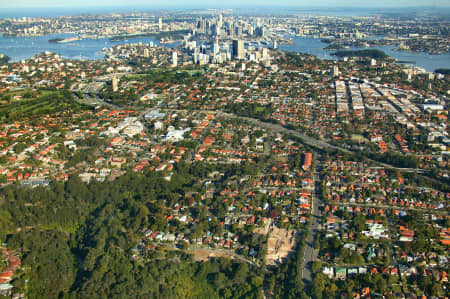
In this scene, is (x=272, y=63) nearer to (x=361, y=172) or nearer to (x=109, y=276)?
(x=361, y=172)

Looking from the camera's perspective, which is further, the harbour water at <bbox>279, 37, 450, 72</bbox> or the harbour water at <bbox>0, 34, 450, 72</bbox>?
the harbour water at <bbox>0, 34, 450, 72</bbox>

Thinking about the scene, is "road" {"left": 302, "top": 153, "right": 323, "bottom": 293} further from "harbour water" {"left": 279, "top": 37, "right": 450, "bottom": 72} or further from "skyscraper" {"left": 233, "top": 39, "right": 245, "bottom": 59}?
"skyscraper" {"left": 233, "top": 39, "right": 245, "bottom": 59}

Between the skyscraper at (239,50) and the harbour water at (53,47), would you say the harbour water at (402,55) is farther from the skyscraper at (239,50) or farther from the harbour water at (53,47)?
the harbour water at (53,47)

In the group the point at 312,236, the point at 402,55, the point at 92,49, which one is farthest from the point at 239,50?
the point at 312,236

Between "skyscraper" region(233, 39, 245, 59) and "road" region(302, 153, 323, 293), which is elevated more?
"skyscraper" region(233, 39, 245, 59)

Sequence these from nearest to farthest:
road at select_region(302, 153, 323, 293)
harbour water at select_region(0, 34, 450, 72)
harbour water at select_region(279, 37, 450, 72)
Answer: road at select_region(302, 153, 323, 293) < harbour water at select_region(279, 37, 450, 72) < harbour water at select_region(0, 34, 450, 72)

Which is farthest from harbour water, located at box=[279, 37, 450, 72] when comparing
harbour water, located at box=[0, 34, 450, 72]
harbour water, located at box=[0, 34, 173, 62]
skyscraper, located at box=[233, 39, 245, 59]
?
harbour water, located at box=[0, 34, 173, 62]

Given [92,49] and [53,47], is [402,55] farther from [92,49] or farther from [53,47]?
[53,47]

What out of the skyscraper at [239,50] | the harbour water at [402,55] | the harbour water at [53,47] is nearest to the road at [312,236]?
the harbour water at [402,55]
